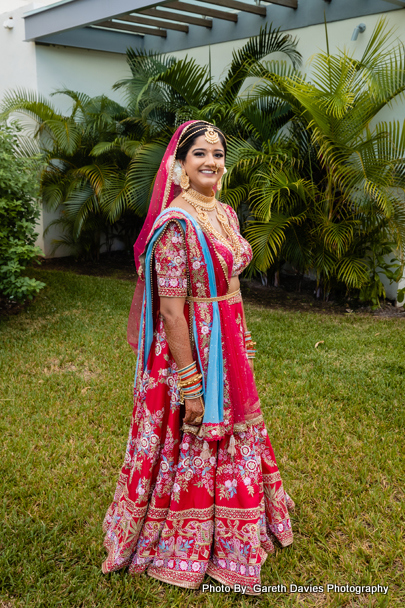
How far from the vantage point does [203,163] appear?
2.08 metres

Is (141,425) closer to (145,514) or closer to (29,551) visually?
(145,514)

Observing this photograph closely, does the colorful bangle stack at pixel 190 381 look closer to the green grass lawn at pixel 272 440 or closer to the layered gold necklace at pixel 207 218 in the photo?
the layered gold necklace at pixel 207 218

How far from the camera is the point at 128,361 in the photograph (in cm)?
474

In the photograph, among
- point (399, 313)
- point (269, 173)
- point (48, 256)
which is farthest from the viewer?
point (48, 256)

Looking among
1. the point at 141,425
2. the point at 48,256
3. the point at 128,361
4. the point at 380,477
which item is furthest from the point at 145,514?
the point at 48,256

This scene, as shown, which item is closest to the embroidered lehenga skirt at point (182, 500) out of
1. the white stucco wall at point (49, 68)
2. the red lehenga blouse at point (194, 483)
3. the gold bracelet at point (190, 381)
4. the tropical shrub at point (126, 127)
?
the red lehenga blouse at point (194, 483)

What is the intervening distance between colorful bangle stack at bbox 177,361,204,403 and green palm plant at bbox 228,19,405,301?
3.65 meters

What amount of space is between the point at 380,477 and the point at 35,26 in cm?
800

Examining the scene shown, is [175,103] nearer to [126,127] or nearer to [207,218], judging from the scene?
[126,127]

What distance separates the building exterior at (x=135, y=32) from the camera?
637 centimetres

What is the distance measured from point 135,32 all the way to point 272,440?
7878mm

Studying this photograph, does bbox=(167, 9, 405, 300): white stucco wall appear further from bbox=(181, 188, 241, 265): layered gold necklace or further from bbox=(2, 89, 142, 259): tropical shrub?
bbox=(181, 188, 241, 265): layered gold necklace

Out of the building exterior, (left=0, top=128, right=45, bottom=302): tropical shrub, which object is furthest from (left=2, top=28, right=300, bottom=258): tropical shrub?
(left=0, top=128, right=45, bottom=302): tropical shrub

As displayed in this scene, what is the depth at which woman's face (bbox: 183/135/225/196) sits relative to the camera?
81.7 inches
